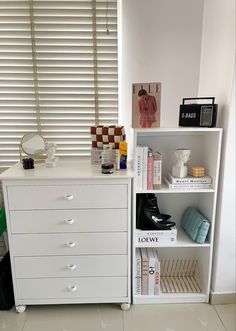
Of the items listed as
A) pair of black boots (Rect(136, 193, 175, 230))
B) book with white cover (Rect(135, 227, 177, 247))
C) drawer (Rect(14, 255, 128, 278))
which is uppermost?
pair of black boots (Rect(136, 193, 175, 230))

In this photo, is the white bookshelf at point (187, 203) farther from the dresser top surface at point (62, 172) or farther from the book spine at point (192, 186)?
the dresser top surface at point (62, 172)

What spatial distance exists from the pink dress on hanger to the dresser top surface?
299mm

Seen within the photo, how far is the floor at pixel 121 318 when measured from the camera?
151 centimetres

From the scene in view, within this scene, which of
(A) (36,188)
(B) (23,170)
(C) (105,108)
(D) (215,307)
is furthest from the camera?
(C) (105,108)

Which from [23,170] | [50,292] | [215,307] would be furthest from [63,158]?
[215,307]

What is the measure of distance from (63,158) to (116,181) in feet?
2.18

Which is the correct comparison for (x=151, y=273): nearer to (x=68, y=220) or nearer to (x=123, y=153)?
(x=68, y=220)

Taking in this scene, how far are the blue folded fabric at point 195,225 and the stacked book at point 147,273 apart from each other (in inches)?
11.2

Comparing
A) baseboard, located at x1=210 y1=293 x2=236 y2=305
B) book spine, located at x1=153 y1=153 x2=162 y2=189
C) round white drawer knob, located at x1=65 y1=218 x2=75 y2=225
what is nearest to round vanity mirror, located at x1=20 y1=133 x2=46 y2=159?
round white drawer knob, located at x1=65 y1=218 x2=75 y2=225

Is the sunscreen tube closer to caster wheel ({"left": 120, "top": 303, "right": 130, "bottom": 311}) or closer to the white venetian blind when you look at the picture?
the white venetian blind

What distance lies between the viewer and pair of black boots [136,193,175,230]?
1.60 m

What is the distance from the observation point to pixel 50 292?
1.59 metres

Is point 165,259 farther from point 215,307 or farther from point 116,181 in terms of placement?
point 116,181

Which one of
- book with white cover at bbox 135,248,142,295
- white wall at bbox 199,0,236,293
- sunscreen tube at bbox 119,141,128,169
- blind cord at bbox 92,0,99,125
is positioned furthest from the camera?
blind cord at bbox 92,0,99,125
